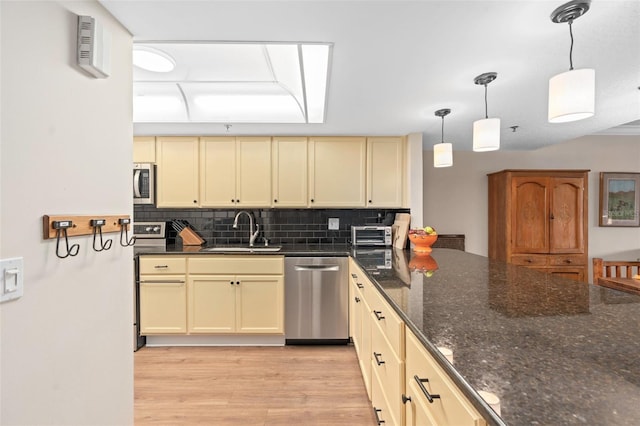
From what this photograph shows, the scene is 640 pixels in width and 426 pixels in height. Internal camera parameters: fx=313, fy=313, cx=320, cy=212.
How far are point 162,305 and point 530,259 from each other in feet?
13.2

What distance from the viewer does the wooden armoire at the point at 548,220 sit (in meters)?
3.67

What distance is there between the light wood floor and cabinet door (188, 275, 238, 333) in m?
0.22

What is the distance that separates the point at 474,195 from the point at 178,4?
4123mm

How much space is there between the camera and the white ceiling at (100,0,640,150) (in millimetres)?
1309

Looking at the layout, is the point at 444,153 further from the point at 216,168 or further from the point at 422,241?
the point at 216,168

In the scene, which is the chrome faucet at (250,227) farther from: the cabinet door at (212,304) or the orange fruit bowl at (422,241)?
the orange fruit bowl at (422,241)

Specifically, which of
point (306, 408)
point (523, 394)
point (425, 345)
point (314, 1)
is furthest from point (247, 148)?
point (523, 394)

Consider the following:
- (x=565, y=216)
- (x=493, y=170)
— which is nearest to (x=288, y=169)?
(x=493, y=170)

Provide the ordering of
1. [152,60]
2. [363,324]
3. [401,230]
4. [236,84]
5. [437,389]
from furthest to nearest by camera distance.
Result: 1. [401,230]
2. [236,84]
3. [363,324]
4. [152,60]
5. [437,389]

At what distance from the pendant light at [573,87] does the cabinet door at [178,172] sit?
311cm

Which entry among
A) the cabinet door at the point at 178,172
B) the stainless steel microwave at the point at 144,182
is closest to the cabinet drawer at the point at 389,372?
the cabinet door at the point at 178,172

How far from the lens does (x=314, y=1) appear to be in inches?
49.9

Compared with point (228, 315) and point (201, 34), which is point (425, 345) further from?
point (228, 315)

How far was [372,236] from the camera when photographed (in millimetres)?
3328
